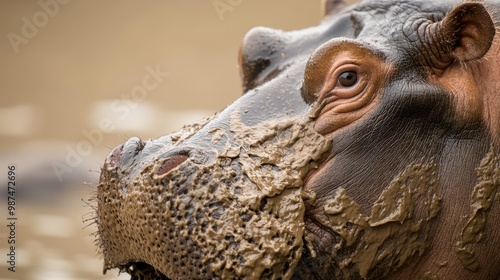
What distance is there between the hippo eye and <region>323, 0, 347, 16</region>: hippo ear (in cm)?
93

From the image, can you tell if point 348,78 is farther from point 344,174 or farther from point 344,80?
point 344,174

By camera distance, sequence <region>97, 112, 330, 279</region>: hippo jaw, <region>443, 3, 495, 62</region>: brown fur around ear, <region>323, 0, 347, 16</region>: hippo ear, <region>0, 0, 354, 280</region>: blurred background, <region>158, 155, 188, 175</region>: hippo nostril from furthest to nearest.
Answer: <region>0, 0, 354, 280</region>: blurred background, <region>323, 0, 347, 16</region>: hippo ear, <region>443, 3, 495, 62</region>: brown fur around ear, <region>158, 155, 188, 175</region>: hippo nostril, <region>97, 112, 330, 279</region>: hippo jaw

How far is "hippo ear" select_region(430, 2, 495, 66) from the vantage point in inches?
144

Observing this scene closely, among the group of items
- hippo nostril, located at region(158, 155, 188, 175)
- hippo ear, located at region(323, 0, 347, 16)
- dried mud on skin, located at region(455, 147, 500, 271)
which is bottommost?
dried mud on skin, located at region(455, 147, 500, 271)

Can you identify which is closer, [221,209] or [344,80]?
[221,209]

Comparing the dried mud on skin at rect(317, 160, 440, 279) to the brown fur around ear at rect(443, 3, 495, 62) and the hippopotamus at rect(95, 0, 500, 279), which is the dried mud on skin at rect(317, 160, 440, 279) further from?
the brown fur around ear at rect(443, 3, 495, 62)

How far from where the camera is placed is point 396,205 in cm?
365

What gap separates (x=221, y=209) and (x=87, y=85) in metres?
9.00

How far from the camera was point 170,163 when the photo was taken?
3.58 meters

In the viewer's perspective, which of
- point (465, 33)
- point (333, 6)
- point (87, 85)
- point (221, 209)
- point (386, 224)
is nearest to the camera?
point (221, 209)

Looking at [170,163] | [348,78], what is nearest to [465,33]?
[348,78]

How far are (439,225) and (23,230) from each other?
520 cm

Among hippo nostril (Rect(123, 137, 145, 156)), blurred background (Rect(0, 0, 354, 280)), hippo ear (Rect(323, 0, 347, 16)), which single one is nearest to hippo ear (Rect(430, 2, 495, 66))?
hippo ear (Rect(323, 0, 347, 16))

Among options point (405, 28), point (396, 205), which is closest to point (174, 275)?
point (396, 205)
